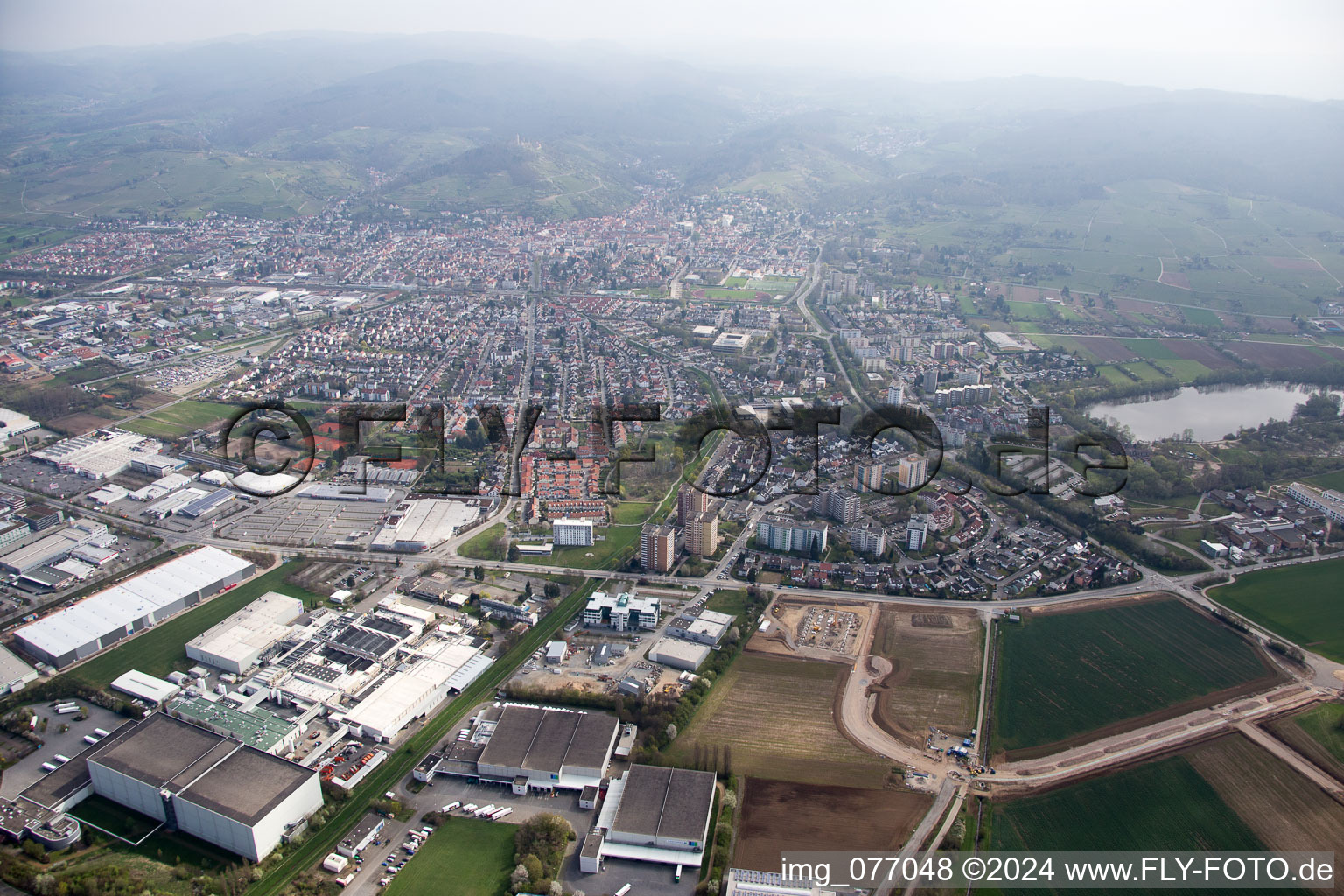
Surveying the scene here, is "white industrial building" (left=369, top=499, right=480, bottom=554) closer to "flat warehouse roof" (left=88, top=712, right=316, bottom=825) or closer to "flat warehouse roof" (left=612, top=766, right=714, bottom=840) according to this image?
"flat warehouse roof" (left=88, top=712, right=316, bottom=825)

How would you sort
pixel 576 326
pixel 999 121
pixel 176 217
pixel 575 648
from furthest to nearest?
pixel 999 121 < pixel 176 217 < pixel 576 326 < pixel 575 648

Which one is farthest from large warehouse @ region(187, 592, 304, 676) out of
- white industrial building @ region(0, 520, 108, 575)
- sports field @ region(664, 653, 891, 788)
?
sports field @ region(664, 653, 891, 788)

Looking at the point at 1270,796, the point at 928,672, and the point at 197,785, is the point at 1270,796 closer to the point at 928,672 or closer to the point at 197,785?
the point at 928,672

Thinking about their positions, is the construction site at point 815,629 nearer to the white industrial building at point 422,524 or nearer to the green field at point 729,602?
the green field at point 729,602

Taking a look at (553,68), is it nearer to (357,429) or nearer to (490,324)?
(490,324)

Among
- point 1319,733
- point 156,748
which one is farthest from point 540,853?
point 1319,733

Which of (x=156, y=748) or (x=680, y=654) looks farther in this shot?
(x=680, y=654)

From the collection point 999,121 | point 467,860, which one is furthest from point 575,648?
point 999,121

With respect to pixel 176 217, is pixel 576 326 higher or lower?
lower
